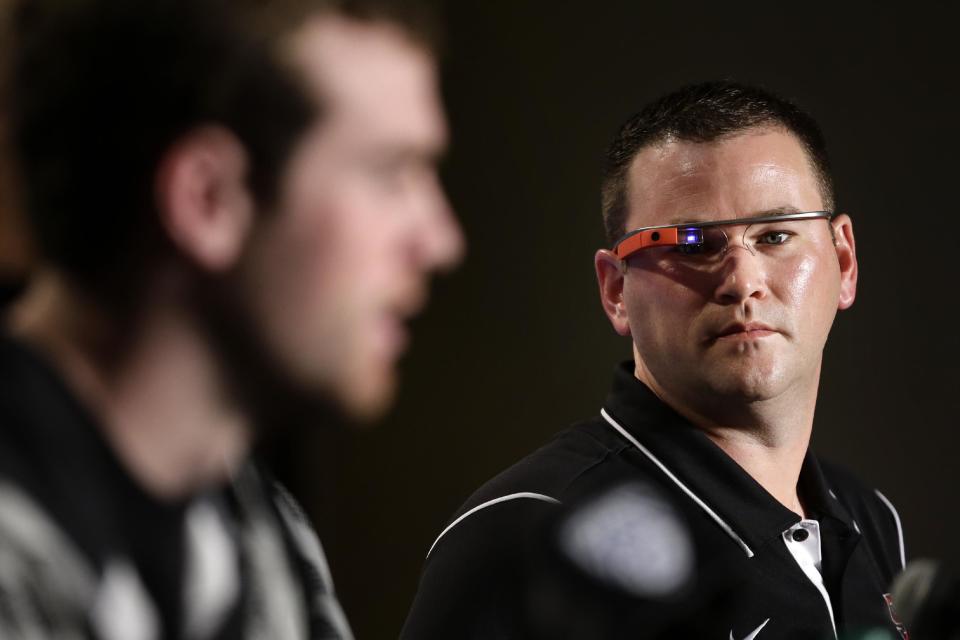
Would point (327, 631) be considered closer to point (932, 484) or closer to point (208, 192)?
point (208, 192)

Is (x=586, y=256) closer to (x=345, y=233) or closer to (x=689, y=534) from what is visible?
(x=689, y=534)

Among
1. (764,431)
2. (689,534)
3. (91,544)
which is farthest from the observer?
(764,431)

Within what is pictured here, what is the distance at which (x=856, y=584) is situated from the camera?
143cm

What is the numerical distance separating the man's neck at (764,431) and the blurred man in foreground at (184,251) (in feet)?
2.82

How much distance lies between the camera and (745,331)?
1.41 metres

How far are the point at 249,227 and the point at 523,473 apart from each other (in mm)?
821

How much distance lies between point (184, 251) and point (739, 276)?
2.97 ft

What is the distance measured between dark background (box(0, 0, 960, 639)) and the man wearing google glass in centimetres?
49

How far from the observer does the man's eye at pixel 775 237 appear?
1460mm

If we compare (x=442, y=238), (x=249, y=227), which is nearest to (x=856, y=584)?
(x=442, y=238)

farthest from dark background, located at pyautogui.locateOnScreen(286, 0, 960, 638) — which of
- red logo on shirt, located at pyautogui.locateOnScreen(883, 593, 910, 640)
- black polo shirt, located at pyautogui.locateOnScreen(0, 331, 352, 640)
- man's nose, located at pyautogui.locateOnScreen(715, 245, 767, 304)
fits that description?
black polo shirt, located at pyautogui.locateOnScreen(0, 331, 352, 640)

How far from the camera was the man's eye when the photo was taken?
1460mm

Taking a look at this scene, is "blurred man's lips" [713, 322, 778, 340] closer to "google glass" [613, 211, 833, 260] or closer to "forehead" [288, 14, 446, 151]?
"google glass" [613, 211, 833, 260]

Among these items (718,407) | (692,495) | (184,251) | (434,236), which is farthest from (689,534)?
(184,251)
